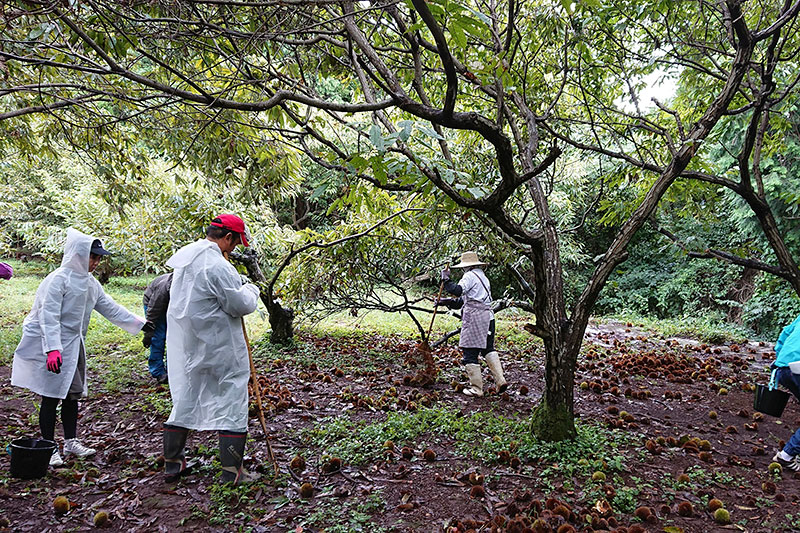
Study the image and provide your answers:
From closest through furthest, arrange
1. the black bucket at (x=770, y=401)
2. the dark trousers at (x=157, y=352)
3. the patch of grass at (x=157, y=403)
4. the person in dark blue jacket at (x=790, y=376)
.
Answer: the person in dark blue jacket at (x=790, y=376), the black bucket at (x=770, y=401), the patch of grass at (x=157, y=403), the dark trousers at (x=157, y=352)

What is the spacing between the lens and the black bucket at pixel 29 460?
320 cm

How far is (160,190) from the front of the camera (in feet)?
26.8

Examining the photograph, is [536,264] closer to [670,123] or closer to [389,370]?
[389,370]

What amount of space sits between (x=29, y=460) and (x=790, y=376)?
5.58 metres

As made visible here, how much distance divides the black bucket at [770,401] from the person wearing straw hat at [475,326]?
7.66ft

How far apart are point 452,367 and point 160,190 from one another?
224 inches

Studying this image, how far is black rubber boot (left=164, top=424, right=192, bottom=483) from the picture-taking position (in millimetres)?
3334

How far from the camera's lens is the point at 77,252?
12.2 feet

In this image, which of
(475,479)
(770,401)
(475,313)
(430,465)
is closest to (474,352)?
(475,313)

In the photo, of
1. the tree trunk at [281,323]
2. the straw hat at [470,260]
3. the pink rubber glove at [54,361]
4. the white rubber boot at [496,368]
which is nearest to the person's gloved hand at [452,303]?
the straw hat at [470,260]

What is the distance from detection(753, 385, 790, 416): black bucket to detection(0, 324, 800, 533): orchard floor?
1.20 ft

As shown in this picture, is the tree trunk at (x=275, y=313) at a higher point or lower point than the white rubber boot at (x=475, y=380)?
higher

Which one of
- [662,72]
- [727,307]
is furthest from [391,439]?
[727,307]

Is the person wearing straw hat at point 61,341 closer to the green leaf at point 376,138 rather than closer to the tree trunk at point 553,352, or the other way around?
the green leaf at point 376,138
